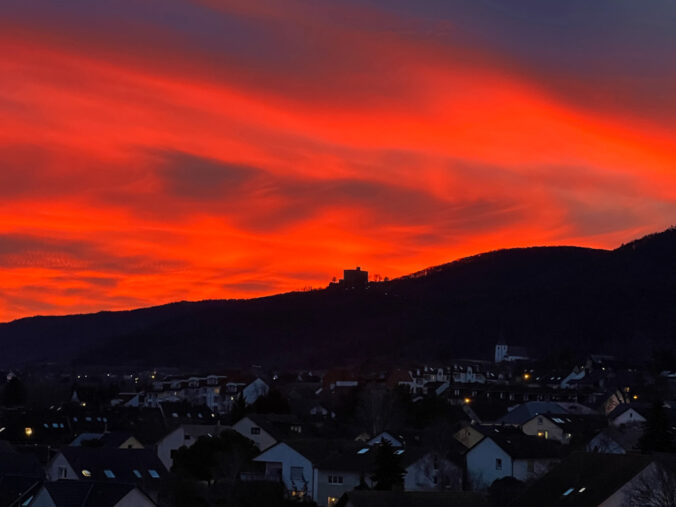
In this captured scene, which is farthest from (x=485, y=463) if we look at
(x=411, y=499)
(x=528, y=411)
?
Result: (x=528, y=411)

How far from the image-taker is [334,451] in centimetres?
6278

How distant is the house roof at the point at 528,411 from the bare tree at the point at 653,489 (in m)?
47.9

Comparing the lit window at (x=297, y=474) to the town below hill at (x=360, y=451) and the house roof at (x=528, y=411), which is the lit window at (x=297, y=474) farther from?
the house roof at (x=528, y=411)

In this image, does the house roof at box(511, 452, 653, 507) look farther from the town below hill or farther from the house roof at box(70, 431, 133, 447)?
the house roof at box(70, 431, 133, 447)

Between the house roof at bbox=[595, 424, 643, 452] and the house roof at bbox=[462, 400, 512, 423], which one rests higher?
the house roof at bbox=[462, 400, 512, 423]

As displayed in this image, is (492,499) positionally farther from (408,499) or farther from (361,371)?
(361,371)

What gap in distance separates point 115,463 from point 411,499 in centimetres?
1941

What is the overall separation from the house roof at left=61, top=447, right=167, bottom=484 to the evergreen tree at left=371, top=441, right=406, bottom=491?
1061 cm

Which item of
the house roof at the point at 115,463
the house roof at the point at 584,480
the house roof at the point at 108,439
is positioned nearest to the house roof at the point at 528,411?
the house roof at the point at 108,439

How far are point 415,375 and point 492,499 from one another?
9808cm

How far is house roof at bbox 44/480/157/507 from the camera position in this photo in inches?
1748

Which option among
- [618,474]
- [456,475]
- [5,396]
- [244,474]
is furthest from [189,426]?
[5,396]

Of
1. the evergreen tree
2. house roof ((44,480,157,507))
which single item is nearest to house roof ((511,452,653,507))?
the evergreen tree

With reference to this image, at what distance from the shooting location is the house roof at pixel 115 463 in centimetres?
5662
